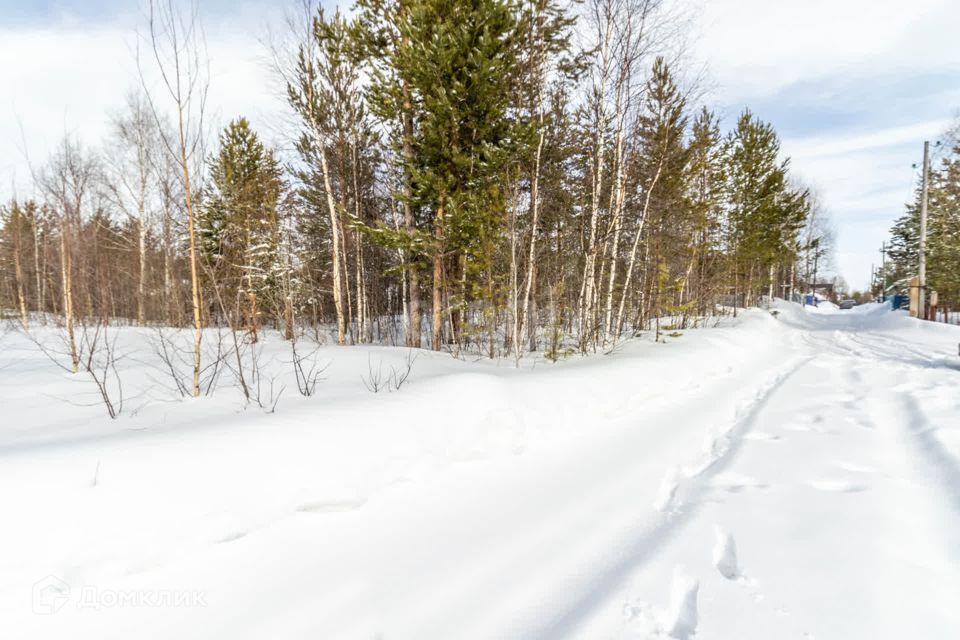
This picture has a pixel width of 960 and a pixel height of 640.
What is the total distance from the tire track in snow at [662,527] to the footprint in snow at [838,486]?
59cm

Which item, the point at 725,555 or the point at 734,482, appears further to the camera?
the point at 734,482

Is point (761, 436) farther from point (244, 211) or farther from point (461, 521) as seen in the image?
point (244, 211)

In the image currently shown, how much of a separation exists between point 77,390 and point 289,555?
13.3 feet

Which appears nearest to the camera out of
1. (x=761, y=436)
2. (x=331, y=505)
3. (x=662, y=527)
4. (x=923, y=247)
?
(x=662, y=527)

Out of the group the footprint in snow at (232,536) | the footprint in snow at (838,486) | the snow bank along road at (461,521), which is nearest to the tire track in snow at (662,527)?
the snow bank along road at (461,521)

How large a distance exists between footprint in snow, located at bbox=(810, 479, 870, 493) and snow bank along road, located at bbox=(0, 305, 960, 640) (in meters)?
0.02

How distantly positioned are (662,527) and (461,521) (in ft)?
4.17

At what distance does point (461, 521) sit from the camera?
2.48m

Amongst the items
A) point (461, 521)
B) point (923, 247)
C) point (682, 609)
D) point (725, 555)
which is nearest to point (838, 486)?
point (725, 555)

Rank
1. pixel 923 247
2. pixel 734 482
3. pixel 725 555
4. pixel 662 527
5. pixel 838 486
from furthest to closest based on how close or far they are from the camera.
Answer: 1. pixel 923 247
2. pixel 734 482
3. pixel 838 486
4. pixel 662 527
5. pixel 725 555

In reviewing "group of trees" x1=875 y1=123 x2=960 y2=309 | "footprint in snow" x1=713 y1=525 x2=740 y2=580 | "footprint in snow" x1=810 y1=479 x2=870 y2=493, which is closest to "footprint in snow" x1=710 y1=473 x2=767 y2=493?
"footprint in snow" x1=810 y1=479 x2=870 y2=493

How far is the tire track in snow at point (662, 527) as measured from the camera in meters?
1.72

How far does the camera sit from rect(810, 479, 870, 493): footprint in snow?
101 inches

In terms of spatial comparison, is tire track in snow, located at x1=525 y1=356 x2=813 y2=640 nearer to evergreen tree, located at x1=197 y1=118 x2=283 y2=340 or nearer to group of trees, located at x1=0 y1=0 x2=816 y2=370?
group of trees, located at x1=0 y1=0 x2=816 y2=370
